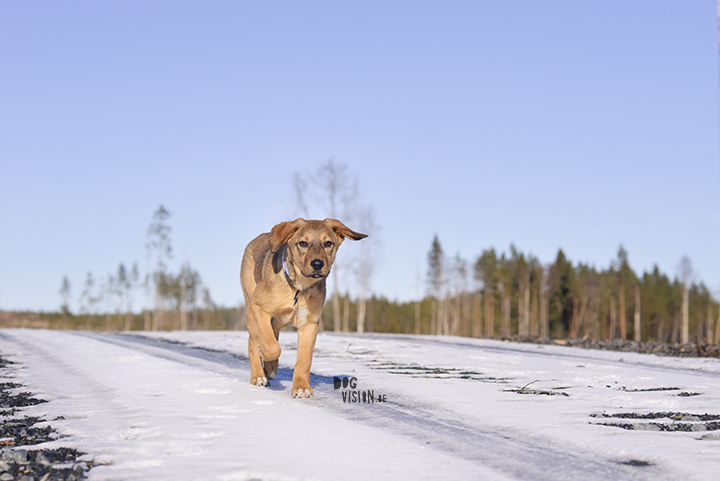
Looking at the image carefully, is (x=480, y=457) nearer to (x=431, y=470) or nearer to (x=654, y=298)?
(x=431, y=470)

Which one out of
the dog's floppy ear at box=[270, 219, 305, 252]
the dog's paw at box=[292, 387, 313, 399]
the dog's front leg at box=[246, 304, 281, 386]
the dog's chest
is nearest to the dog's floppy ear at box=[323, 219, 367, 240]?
the dog's floppy ear at box=[270, 219, 305, 252]

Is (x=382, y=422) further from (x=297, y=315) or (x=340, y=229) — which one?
(x=340, y=229)

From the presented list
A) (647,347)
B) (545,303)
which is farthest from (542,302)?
(647,347)

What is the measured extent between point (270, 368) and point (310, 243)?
6.88ft

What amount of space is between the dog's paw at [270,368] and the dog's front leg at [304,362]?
0.79 metres

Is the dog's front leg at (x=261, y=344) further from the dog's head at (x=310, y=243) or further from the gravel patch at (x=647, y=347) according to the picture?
the gravel patch at (x=647, y=347)

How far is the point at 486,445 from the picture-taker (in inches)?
174

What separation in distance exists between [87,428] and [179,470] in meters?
1.82

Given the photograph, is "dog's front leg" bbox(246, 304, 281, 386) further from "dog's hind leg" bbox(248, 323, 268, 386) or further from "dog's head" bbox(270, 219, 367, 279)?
"dog's head" bbox(270, 219, 367, 279)

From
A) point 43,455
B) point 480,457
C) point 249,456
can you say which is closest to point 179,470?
point 249,456

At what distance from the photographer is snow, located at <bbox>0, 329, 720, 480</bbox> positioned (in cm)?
371

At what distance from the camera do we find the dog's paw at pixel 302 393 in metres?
6.82

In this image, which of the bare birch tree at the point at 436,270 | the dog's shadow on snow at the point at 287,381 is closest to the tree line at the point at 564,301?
the bare birch tree at the point at 436,270

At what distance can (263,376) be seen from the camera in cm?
796
